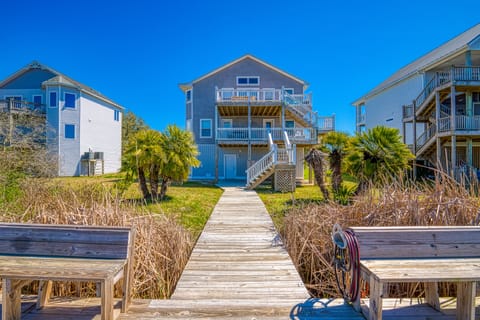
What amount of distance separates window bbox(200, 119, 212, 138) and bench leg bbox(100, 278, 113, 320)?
19853 mm

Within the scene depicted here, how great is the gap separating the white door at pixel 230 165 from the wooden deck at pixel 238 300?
16721 mm

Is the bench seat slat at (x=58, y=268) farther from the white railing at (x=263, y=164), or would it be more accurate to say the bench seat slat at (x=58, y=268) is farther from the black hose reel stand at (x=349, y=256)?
the white railing at (x=263, y=164)

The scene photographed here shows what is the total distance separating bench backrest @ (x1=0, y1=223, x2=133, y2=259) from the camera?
2.97m

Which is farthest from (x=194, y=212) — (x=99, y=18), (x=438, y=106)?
(x=438, y=106)

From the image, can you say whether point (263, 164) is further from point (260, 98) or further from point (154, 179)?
point (260, 98)

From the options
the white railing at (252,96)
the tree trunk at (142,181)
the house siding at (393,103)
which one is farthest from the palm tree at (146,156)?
the house siding at (393,103)

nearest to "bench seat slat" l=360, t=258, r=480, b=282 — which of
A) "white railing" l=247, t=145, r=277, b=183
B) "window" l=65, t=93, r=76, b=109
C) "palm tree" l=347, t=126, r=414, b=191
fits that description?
"palm tree" l=347, t=126, r=414, b=191

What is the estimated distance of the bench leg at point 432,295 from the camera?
304 centimetres

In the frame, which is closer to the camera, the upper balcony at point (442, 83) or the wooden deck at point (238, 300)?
the wooden deck at point (238, 300)

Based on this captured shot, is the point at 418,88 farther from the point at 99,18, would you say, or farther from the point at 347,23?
the point at 99,18

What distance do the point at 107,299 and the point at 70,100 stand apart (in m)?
25.3

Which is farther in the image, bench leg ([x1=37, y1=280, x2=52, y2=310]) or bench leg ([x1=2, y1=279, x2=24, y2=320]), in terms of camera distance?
bench leg ([x1=37, y1=280, x2=52, y2=310])

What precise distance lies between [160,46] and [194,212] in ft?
57.2

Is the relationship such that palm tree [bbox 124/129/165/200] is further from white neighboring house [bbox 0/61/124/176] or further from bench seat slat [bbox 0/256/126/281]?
white neighboring house [bbox 0/61/124/176]
